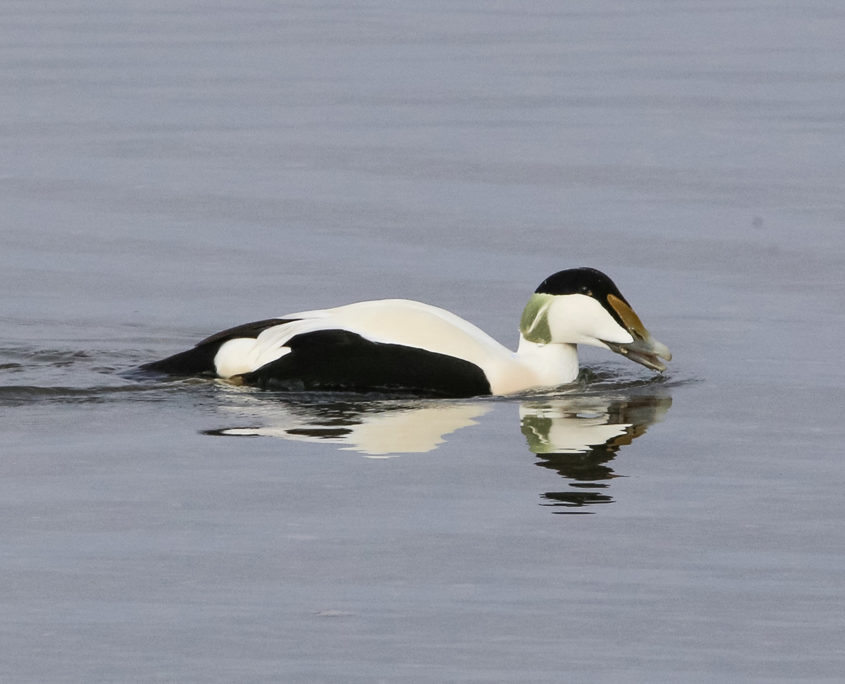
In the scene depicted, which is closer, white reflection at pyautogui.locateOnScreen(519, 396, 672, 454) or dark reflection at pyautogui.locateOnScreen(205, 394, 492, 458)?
dark reflection at pyautogui.locateOnScreen(205, 394, 492, 458)

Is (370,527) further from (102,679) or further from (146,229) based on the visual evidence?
(146,229)

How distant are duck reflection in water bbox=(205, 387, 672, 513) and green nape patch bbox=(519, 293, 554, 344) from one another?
1.18 feet

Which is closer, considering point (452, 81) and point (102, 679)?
point (102, 679)

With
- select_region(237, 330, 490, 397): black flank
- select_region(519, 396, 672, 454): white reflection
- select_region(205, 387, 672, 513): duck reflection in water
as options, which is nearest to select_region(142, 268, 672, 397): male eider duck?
select_region(237, 330, 490, 397): black flank

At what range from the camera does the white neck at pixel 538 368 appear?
9430mm

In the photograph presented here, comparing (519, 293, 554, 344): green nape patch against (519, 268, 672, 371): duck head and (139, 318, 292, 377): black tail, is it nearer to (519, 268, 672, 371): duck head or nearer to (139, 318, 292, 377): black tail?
(519, 268, 672, 371): duck head

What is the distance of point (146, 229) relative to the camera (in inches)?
515

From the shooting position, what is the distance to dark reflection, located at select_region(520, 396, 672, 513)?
755cm

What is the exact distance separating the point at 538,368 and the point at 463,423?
0.95 m

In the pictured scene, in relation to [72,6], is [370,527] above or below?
below

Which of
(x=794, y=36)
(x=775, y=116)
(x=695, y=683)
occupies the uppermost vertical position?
(x=794, y=36)

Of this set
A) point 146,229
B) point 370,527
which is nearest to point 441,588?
point 370,527

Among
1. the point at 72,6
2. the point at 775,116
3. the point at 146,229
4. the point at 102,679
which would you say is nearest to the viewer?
the point at 102,679

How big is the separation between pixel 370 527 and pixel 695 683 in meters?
1.68
